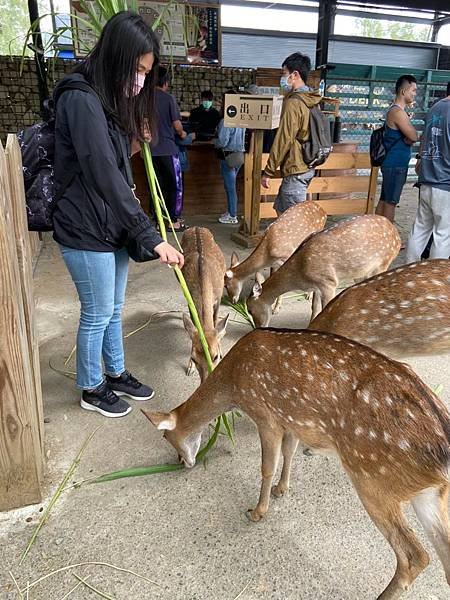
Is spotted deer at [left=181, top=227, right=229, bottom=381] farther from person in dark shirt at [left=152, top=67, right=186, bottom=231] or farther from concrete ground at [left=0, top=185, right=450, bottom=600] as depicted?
person in dark shirt at [left=152, top=67, right=186, bottom=231]

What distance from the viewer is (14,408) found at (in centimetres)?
202

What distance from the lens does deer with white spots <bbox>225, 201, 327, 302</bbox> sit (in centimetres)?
448

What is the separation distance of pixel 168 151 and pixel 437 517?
5.65 m

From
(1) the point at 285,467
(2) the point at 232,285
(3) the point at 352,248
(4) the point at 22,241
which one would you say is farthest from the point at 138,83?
(2) the point at 232,285

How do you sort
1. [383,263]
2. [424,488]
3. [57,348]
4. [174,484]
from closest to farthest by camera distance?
1. [424,488]
2. [174,484]
3. [57,348]
4. [383,263]

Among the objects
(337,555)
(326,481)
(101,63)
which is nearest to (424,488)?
(337,555)

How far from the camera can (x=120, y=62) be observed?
2.12m

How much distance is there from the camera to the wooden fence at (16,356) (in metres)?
1.88

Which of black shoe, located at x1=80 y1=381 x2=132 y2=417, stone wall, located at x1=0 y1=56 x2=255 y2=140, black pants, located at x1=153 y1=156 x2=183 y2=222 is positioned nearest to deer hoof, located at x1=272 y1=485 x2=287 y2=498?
black shoe, located at x1=80 y1=381 x2=132 y2=417

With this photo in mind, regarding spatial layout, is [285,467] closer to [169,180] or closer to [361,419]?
[361,419]

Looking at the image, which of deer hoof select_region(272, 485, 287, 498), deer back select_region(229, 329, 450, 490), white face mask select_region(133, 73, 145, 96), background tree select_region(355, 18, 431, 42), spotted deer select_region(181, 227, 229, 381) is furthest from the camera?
background tree select_region(355, 18, 431, 42)

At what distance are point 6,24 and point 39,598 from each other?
34.4 ft

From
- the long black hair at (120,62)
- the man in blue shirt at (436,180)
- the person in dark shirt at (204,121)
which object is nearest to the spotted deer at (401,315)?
the long black hair at (120,62)

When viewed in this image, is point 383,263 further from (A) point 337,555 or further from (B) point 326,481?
(A) point 337,555
